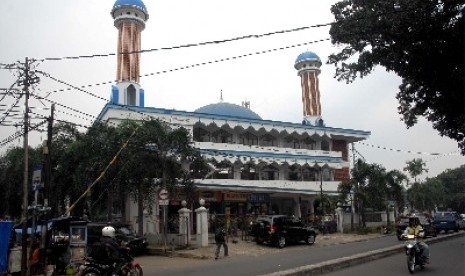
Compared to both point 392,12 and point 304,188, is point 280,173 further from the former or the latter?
point 392,12

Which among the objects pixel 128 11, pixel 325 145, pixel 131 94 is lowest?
pixel 325 145

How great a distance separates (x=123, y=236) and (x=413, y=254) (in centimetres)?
1315

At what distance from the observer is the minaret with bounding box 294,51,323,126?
5469 centimetres

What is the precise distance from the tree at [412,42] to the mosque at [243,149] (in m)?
17.8

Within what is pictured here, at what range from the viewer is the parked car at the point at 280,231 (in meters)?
24.7

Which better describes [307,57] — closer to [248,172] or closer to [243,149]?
A: [243,149]

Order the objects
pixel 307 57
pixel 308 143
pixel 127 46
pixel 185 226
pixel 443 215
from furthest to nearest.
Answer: pixel 307 57 < pixel 308 143 < pixel 127 46 < pixel 443 215 < pixel 185 226

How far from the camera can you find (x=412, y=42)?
15.6 meters

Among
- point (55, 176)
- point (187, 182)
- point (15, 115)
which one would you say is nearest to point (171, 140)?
point (187, 182)

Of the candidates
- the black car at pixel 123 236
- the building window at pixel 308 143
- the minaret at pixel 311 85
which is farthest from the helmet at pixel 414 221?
the minaret at pixel 311 85

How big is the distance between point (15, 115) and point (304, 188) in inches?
1095

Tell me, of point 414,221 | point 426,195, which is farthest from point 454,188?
point 414,221

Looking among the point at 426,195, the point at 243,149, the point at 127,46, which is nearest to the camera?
the point at 243,149

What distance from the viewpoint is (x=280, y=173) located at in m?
42.5
